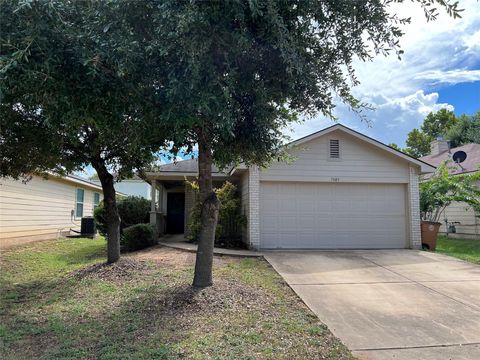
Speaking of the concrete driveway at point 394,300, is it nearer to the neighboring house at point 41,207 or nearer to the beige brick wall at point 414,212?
the beige brick wall at point 414,212

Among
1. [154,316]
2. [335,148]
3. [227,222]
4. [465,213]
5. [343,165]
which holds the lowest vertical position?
[154,316]

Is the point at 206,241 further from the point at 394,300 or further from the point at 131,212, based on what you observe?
the point at 131,212

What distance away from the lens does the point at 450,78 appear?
16.7 meters

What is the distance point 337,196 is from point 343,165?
1067 mm

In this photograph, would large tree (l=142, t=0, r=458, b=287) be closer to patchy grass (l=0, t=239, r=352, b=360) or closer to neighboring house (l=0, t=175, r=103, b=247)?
patchy grass (l=0, t=239, r=352, b=360)

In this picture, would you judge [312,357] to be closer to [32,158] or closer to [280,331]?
[280,331]

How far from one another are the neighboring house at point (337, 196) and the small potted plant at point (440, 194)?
0.57 meters

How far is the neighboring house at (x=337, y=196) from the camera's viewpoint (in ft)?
40.2

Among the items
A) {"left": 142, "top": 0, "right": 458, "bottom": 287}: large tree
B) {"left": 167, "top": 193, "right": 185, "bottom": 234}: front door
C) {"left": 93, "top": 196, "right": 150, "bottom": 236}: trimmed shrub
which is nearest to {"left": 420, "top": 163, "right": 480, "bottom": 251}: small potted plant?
{"left": 142, "top": 0, "right": 458, "bottom": 287}: large tree

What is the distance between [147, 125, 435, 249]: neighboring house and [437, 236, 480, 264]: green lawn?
1.33 metres

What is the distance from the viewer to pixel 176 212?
21188 mm

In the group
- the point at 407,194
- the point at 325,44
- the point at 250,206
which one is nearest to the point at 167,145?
the point at 325,44

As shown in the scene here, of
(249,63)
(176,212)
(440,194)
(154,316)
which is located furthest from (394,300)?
(176,212)

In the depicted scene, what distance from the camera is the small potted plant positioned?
12727 mm
